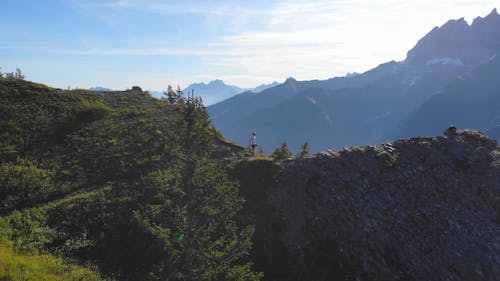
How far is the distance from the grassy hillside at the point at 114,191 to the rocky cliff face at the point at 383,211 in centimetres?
378

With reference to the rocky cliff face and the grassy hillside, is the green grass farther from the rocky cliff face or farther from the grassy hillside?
the rocky cliff face

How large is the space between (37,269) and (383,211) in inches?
841

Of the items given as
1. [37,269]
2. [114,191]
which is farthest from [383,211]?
[37,269]

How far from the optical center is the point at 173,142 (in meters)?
18.3

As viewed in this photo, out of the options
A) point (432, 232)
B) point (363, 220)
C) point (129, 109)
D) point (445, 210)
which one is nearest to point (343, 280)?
point (363, 220)

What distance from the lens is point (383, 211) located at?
79.3 ft

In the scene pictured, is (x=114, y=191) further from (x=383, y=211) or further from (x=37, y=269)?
(x=383, y=211)

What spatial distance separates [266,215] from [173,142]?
1128 centimetres

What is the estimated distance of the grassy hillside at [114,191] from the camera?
16.6 m

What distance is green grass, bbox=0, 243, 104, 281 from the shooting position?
1415 cm

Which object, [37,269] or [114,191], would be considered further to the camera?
[114,191]

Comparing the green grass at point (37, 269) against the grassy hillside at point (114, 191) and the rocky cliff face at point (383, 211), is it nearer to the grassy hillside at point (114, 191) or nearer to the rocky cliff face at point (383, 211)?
the grassy hillside at point (114, 191)

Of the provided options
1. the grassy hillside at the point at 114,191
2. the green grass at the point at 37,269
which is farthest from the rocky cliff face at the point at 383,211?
the green grass at the point at 37,269

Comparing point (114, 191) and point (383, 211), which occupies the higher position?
point (114, 191)
